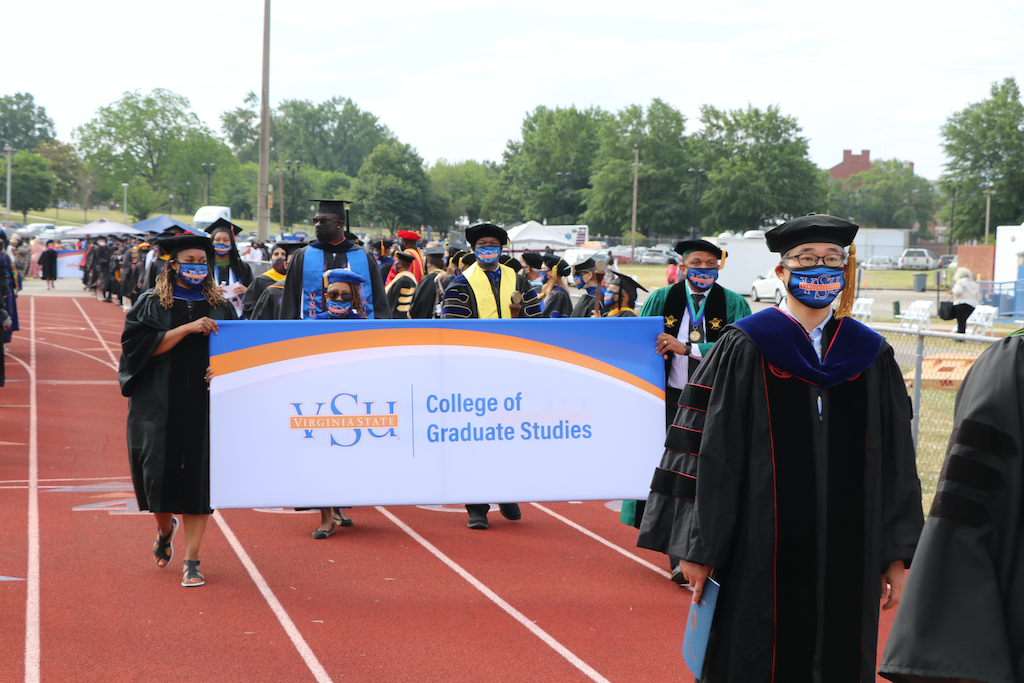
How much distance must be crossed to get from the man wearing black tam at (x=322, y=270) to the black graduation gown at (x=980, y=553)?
17.7 feet

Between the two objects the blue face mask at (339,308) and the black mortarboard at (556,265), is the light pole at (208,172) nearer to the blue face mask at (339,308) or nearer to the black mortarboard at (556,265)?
the black mortarboard at (556,265)

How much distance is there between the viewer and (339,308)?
6652mm

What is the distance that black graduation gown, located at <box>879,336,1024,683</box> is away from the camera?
6.66ft

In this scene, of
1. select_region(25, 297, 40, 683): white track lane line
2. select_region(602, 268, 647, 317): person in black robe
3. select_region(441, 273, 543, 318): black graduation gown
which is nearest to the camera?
select_region(25, 297, 40, 683): white track lane line

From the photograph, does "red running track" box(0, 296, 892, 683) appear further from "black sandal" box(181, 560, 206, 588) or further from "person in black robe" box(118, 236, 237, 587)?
"person in black robe" box(118, 236, 237, 587)

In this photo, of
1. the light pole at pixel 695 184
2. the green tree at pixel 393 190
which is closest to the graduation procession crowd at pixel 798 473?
the green tree at pixel 393 190

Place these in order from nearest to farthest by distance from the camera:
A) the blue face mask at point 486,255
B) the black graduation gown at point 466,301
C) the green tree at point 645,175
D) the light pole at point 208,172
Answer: the black graduation gown at point 466,301 → the blue face mask at point 486,255 → the green tree at point 645,175 → the light pole at point 208,172

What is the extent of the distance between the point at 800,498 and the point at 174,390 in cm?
383

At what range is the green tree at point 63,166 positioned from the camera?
98938 millimetres

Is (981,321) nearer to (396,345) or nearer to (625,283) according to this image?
(625,283)

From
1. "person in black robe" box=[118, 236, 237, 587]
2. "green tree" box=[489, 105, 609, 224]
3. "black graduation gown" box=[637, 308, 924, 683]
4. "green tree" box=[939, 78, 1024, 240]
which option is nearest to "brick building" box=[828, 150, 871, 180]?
"green tree" box=[489, 105, 609, 224]

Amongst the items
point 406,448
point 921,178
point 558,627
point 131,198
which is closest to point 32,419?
point 406,448

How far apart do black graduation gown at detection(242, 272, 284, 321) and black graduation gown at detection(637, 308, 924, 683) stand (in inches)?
315

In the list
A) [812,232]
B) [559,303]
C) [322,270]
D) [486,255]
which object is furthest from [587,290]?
[812,232]
